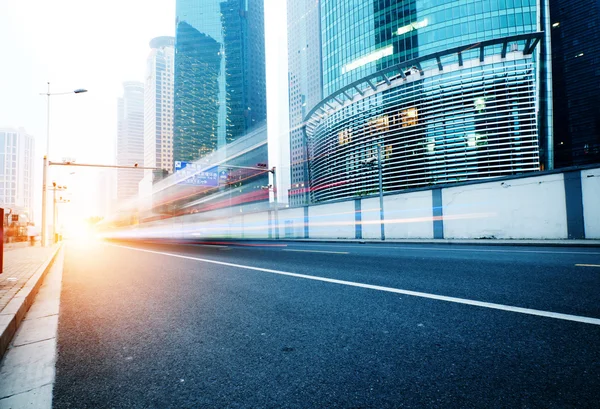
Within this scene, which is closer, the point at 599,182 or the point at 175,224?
the point at 599,182

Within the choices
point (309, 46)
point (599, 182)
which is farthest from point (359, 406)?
point (309, 46)

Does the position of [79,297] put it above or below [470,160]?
below

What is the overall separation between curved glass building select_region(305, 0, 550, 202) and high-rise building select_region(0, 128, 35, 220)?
2876 inches

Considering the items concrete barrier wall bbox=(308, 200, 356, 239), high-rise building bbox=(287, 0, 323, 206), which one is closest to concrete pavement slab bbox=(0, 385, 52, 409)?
concrete barrier wall bbox=(308, 200, 356, 239)

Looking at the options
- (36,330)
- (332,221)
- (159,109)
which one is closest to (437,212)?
(332,221)

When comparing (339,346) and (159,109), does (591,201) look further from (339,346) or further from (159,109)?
(159,109)

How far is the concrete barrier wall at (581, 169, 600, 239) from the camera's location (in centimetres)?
1241

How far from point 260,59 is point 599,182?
173025 mm

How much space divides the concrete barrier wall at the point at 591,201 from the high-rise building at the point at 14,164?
298 ft

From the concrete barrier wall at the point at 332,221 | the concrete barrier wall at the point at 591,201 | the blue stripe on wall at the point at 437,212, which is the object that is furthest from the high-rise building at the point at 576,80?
the concrete barrier wall at the point at 332,221

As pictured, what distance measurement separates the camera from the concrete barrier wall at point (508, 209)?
13648 millimetres

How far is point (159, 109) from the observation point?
141250 mm

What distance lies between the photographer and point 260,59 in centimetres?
16012

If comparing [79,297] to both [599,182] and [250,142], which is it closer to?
[599,182]
